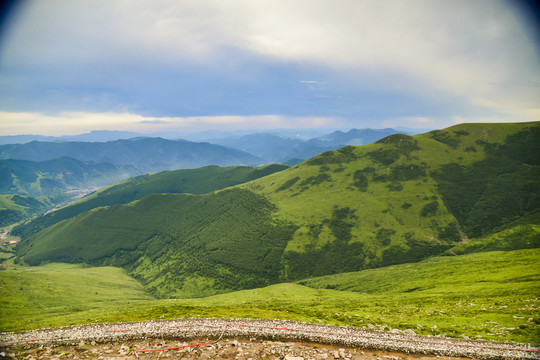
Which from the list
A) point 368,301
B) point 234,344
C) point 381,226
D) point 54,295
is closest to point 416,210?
point 381,226

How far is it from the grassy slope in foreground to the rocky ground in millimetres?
6321

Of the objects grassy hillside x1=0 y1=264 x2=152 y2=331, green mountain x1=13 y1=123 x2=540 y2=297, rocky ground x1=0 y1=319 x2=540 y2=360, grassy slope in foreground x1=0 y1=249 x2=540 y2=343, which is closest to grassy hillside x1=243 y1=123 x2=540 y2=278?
green mountain x1=13 y1=123 x2=540 y2=297

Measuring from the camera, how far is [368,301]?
68.0 m

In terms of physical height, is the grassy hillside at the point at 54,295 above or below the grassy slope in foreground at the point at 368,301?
below

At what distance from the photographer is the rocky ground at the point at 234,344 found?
24609 mm

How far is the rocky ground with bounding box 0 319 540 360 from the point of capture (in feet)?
80.7

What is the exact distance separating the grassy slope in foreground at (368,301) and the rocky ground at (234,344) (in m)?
6.32

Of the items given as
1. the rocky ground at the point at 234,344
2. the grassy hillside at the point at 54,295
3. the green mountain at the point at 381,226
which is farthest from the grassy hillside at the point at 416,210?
the rocky ground at the point at 234,344

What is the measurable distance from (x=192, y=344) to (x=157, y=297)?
14587cm

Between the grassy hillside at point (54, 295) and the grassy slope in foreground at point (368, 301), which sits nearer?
the grassy slope in foreground at point (368, 301)

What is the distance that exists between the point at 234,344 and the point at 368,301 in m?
55.4

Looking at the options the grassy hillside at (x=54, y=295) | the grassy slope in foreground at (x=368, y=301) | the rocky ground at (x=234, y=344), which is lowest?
the grassy hillside at (x=54, y=295)

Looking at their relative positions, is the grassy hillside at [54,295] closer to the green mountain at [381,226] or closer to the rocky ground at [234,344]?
the green mountain at [381,226]

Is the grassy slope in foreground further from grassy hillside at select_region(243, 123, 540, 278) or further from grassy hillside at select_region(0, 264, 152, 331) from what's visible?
grassy hillside at select_region(243, 123, 540, 278)
